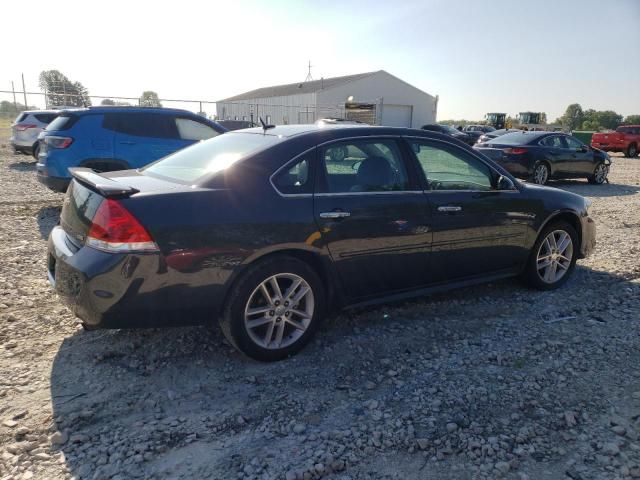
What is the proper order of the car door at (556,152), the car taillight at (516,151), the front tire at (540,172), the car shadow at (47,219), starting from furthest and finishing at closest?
the car door at (556,152)
the front tire at (540,172)
the car taillight at (516,151)
the car shadow at (47,219)

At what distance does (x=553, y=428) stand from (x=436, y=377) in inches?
29.3

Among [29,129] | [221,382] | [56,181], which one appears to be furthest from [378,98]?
[221,382]

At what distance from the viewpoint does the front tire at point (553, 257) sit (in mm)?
4742

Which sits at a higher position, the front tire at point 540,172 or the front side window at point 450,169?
the front side window at point 450,169

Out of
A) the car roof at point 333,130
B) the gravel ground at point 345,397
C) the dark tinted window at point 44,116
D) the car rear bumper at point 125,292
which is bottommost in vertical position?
the gravel ground at point 345,397

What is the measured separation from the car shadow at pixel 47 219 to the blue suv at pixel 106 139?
0.48 meters

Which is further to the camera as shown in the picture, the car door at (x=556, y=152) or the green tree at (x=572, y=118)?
the green tree at (x=572, y=118)

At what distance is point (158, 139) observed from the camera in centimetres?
793

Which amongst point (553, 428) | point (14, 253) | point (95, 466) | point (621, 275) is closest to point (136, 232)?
point (95, 466)

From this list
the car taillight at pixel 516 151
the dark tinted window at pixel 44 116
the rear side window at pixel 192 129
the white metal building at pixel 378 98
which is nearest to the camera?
the rear side window at pixel 192 129

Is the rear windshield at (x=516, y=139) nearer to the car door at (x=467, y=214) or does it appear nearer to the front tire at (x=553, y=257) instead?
the front tire at (x=553, y=257)

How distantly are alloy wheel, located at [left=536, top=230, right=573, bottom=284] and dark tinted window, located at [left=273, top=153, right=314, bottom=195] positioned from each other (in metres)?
2.64

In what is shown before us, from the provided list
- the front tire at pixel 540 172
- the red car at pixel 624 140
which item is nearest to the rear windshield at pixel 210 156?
the front tire at pixel 540 172

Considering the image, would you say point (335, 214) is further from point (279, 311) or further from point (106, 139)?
point (106, 139)
